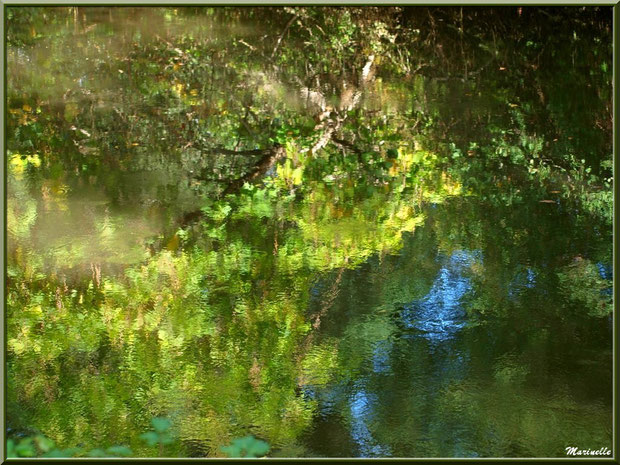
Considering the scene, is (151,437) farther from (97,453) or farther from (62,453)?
(62,453)

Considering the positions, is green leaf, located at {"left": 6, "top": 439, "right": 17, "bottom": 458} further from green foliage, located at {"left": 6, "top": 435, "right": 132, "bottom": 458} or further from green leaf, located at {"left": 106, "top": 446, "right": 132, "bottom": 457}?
green leaf, located at {"left": 106, "top": 446, "right": 132, "bottom": 457}

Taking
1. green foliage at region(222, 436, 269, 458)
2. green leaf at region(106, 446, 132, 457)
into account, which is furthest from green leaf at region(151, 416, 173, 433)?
green foliage at region(222, 436, 269, 458)

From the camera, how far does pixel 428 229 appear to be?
10.8 ft

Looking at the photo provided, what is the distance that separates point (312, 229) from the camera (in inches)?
128

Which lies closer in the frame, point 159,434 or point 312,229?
point 159,434

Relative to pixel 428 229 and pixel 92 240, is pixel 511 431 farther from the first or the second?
pixel 92 240

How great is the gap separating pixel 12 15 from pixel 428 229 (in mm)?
2018

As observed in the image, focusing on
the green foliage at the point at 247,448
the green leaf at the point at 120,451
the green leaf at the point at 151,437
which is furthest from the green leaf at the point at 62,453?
the green foliage at the point at 247,448

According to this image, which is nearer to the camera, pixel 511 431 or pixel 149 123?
pixel 511 431

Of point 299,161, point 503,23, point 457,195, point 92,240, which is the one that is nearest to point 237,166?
point 299,161

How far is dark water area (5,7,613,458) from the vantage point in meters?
2.97

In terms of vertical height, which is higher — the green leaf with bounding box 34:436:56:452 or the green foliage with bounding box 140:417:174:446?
the green foliage with bounding box 140:417:174:446

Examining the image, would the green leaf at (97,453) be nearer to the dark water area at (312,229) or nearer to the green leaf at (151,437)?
the dark water area at (312,229)

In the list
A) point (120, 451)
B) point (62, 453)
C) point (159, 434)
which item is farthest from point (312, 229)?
point (62, 453)
